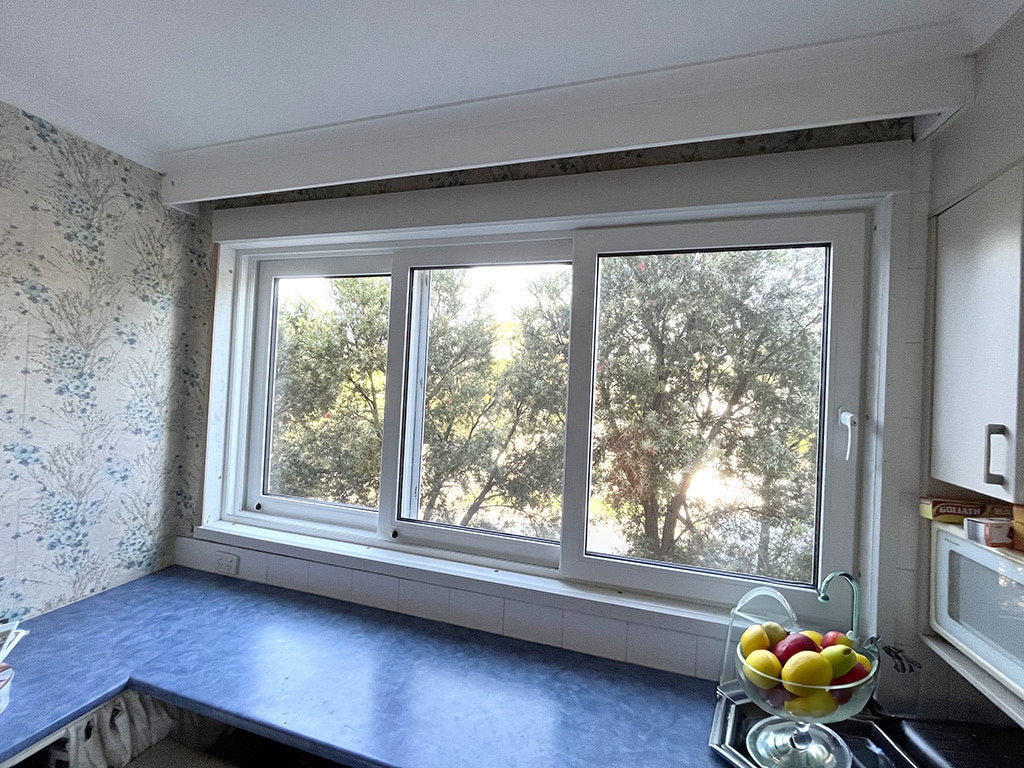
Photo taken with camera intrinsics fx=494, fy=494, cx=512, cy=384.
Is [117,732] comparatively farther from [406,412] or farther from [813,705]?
[813,705]

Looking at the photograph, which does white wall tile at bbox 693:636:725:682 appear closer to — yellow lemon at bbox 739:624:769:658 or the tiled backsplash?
the tiled backsplash

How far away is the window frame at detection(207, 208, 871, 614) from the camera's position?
1184 mm

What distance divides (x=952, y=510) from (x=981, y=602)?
17 centimetres

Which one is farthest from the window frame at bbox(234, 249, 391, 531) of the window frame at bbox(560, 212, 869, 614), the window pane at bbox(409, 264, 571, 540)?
the window frame at bbox(560, 212, 869, 614)

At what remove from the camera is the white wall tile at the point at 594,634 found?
1.26 metres

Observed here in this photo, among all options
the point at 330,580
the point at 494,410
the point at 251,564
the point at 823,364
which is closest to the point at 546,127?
the point at 494,410

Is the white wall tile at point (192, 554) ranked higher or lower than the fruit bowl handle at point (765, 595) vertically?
lower

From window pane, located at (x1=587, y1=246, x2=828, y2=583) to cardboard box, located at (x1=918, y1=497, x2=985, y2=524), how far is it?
0.24 meters

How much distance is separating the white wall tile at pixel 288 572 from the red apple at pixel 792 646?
1.36 meters

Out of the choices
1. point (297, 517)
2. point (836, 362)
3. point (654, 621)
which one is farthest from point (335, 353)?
point (836, 362)

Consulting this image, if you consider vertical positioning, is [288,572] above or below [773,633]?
below

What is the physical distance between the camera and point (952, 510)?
0.98 m

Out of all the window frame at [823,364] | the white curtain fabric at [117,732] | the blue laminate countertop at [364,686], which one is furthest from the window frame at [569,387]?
the white curtain fabric at [117,732]

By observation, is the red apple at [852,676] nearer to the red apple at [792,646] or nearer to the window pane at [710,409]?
the red apple at [792,646]
